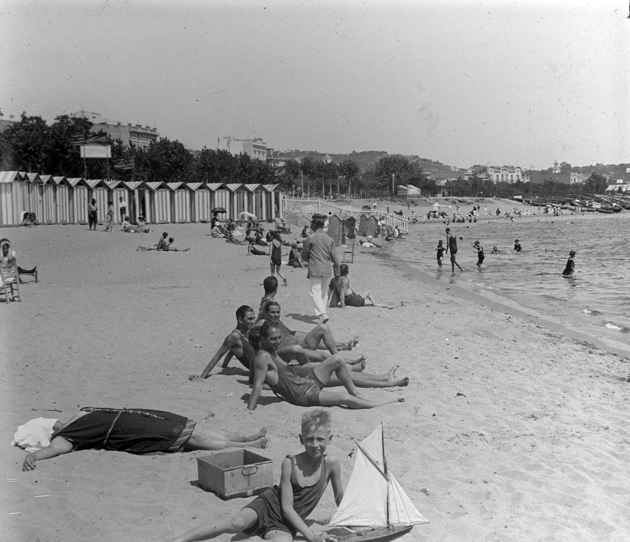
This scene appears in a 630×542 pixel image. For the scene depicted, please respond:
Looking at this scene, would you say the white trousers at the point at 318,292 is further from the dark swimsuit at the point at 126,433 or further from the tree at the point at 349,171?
the tree at the point at 349,171

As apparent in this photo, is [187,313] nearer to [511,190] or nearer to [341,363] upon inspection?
[341,363]

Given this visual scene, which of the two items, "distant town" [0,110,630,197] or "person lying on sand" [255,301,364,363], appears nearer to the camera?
"person lying on sand" [255,301,364,363]

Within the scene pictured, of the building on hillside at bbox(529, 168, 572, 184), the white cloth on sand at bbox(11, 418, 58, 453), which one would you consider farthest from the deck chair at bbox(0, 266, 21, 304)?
the building on hillside at bbox(529, 168, 572, 184)

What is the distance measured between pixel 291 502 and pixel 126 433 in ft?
5.63

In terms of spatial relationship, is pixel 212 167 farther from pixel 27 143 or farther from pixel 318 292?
pixel 318 292

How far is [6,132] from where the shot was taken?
150 feet

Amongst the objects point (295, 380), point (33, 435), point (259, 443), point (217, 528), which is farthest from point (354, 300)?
point (217, 528)

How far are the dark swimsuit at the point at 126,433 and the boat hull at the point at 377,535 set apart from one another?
5.21ft

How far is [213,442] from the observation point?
5305 mm

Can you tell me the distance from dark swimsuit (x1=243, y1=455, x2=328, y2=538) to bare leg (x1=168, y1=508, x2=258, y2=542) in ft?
0.27

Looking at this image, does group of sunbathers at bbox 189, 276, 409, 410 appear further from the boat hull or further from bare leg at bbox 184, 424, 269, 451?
the boat hull

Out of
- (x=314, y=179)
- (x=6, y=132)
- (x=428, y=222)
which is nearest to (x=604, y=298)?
(x=6, y=132)

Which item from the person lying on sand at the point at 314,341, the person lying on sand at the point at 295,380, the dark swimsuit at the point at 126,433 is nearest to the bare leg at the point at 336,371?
the person lying on sand at the point at 295,380

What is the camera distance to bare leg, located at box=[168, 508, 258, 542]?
391 centimetres
